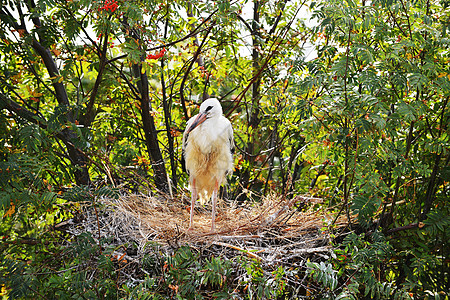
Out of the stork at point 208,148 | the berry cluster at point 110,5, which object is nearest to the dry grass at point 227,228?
the stork at point 208,148

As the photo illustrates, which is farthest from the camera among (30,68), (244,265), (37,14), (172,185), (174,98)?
(174,98)

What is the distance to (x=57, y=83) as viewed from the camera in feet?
16.4

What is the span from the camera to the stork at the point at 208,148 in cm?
457

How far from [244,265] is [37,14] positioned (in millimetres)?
3147

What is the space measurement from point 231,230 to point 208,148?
96cm

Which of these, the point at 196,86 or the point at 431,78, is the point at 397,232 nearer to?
the point at 431,78

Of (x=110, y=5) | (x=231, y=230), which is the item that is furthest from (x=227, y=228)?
(x=110, y=5)

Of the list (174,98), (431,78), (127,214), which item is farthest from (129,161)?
(431,78)

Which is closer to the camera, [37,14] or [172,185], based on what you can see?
[37,14]

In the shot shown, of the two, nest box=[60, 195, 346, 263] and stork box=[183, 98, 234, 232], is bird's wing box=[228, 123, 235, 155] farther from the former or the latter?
nest box=[60, 195, 346, 263]

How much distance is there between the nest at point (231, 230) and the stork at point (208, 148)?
35 cm

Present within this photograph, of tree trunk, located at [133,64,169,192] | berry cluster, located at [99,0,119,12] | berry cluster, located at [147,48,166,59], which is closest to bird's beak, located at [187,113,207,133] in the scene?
berry cluster, located at [147,48,166,59]

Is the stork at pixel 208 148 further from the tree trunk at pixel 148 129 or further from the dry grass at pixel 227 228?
the tree trunk at pixel 148 129

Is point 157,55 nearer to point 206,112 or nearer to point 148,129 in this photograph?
point 206,112
